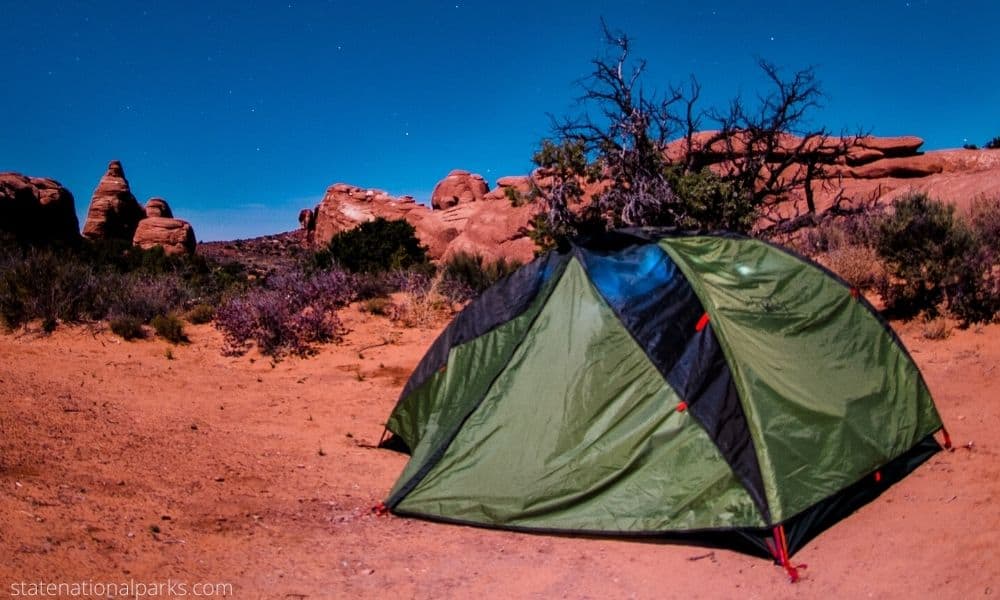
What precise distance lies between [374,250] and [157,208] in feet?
108

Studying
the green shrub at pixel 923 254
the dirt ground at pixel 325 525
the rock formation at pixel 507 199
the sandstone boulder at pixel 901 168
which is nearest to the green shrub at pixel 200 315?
the dirt ground at pixel 325 525

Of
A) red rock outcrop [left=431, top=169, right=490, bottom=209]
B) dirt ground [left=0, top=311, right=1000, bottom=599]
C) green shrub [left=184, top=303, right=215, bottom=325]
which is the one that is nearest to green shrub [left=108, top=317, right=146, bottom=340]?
green shrub [left=184, top=303, right=215, bottom=325]

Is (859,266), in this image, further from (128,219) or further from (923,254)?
(128,219)

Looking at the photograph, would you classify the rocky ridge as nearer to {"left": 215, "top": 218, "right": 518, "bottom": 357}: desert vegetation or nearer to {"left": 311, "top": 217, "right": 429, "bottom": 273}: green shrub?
{"left": 311, "top": 217, "right": 429, "bottom": 273}: green shrub

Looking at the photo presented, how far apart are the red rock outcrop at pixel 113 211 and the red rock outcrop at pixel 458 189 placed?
2098 cm

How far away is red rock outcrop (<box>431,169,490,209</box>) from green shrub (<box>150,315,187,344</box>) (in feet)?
68.4

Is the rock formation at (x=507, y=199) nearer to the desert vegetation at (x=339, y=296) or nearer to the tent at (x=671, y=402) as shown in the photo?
the desert vegetation at (x=339, y=296)

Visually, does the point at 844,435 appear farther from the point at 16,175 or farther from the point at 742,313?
the point at 16,175

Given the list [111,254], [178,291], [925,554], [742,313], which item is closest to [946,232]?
[742,313]

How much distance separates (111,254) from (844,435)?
63.6 ft

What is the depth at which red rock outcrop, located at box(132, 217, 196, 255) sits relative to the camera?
38062 mm

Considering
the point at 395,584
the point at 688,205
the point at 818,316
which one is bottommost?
the point at 395,584

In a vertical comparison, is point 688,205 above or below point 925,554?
above

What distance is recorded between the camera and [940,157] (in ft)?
98.1
